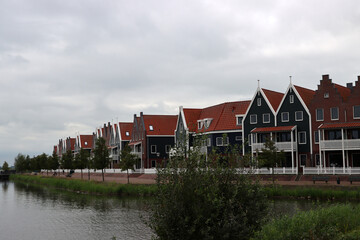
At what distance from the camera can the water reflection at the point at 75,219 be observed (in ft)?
A: 83.5

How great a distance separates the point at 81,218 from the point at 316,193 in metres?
20.2

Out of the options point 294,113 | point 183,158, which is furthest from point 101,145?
point 183,158

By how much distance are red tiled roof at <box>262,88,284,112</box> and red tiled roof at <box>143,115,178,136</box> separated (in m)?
24.8

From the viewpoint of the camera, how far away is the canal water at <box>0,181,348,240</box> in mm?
25370

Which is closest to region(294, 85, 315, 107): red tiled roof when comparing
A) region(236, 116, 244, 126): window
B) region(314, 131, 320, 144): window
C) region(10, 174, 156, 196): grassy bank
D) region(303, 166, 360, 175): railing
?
region(314, 131, 320, 144): window

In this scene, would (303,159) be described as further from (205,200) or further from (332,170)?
(205,200)

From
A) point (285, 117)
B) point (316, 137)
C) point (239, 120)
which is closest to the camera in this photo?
point (316, 137)

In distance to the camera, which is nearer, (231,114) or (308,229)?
(308,229)

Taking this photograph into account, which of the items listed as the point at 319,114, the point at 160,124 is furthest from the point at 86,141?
the point at 319,114

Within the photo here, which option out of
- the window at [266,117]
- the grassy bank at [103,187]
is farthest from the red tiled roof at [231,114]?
the grassy bank at [103,187]

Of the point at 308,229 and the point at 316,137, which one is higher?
the point at 316,137

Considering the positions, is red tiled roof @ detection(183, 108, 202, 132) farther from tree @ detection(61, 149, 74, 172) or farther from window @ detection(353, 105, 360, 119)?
tree @ detection(61, 149, 74, 172)

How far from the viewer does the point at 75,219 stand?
31.0 m

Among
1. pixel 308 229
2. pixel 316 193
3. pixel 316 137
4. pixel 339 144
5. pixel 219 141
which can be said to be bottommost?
pixel 316 193
